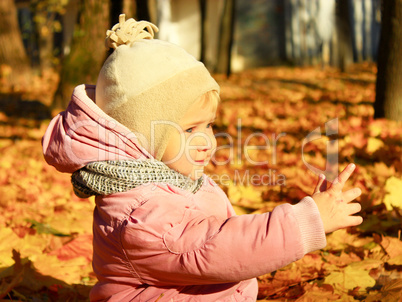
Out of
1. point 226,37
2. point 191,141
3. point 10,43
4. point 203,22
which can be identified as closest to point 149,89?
point 191,141

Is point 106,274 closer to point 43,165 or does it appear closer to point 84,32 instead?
point 43,165

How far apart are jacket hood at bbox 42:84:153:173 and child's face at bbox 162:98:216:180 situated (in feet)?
0.32

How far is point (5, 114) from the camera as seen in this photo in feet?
25.9

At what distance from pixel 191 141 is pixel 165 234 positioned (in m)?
0.41

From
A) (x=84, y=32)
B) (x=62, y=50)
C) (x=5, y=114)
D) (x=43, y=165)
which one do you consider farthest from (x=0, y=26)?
(x=62, y=50)

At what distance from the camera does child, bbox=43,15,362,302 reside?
4.91 ft

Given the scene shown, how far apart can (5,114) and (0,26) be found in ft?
11.6

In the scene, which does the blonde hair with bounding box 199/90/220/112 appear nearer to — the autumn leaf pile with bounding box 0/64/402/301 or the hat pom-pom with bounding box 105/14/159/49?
the hat pom-pom with bounding box 105/14/159/49

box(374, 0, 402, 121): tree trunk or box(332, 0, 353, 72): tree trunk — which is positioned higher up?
box(332, 0, 353, 72): tree trunk

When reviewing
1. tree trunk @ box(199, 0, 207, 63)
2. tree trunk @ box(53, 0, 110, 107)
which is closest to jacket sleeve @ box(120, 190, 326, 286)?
tree trunk @ box(53, 0, 110, 107)

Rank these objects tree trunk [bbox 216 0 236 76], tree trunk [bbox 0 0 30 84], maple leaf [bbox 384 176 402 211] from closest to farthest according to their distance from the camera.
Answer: maple leaf [bbox 384 176 402 211]
tree trunk [bbox 0 0 30 84]
tree trunk [bbox 216 0 236 76]

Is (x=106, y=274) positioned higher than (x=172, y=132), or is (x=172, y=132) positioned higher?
(x=172, y=132)

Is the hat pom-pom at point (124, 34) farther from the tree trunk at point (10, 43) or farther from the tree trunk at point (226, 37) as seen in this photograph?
the tree trunk at point (226, 37)

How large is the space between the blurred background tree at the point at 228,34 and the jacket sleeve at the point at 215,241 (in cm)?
397
